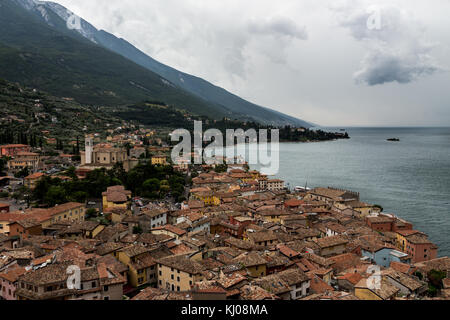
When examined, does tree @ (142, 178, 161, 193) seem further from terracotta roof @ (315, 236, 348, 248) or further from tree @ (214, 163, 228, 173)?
tree @ (214, 163, 228, 173)

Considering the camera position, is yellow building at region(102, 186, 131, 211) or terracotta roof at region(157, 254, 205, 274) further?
yellow building at region(102, 186, 131, 211)

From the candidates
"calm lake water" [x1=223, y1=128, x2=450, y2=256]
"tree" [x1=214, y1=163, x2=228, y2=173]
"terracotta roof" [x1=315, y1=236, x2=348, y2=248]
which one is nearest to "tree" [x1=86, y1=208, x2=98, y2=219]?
"terracotta roof" [x1=315, y1=236, x2=348, y2=248]

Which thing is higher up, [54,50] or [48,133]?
[54,50]

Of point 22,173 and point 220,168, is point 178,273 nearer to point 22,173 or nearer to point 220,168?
point 22,173

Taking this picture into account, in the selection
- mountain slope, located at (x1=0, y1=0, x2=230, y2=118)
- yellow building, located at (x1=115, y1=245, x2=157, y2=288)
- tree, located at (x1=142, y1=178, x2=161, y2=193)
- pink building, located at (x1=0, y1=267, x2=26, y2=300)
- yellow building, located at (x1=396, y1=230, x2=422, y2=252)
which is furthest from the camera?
mountain slope, located at (x1=0, y1=0, x2=230, y2=118)

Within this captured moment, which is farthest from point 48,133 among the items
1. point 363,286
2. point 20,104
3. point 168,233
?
point 363,286

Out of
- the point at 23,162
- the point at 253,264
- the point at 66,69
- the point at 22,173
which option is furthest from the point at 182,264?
the point at 66,69
